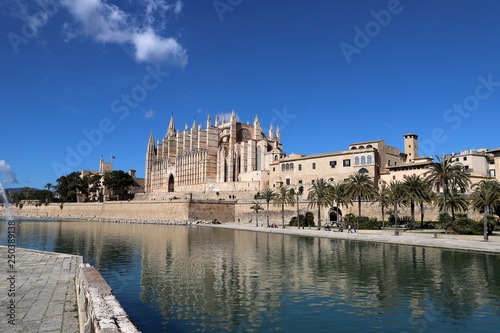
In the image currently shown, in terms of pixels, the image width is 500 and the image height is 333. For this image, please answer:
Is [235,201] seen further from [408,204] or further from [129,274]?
[129,274]

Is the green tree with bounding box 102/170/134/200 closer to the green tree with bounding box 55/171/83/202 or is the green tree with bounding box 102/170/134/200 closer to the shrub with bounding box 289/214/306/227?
the green tree with bounding box 55/171/83/202

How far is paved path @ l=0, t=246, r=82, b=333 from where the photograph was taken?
814 centimetres

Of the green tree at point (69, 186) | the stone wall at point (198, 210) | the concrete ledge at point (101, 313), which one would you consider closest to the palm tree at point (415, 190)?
the stone wall at point (198, 210)

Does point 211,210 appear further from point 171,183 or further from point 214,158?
point 171,183

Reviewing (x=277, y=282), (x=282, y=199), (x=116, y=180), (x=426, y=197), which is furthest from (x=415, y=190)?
(x=116, y=180)

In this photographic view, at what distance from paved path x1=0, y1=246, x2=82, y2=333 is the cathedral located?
2173 inches

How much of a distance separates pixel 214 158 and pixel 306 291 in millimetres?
75894

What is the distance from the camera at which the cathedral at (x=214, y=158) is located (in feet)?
254

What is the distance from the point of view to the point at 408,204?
45.2 metres

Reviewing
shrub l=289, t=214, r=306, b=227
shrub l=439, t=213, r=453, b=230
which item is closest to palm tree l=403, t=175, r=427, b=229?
shrub l=439, t=213, r=453, b=230

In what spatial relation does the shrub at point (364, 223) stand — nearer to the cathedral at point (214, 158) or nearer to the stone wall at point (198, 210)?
the stone wall at point (198, 210)

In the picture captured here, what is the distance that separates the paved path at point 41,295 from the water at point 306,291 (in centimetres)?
178

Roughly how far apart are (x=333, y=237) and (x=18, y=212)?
323 feet

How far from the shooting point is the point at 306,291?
13.6m
